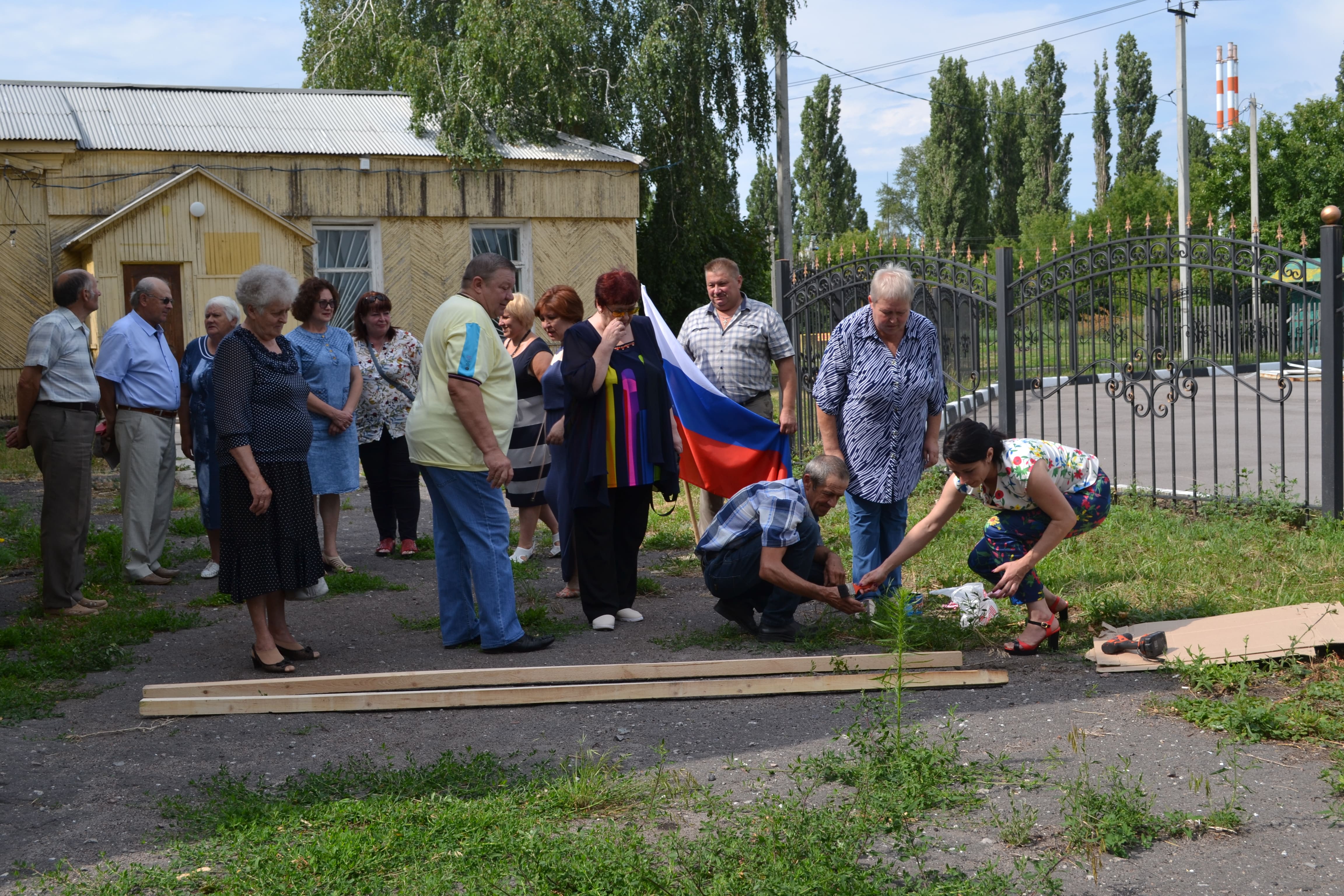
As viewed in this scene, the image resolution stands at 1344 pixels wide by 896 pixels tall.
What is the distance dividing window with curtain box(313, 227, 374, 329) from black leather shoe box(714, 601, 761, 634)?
14658 millimetres

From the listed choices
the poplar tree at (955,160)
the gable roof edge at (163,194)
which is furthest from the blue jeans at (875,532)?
the poplar tree at (955,160)

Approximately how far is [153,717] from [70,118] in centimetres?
1607

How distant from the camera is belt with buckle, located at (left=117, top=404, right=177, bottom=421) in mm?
7301

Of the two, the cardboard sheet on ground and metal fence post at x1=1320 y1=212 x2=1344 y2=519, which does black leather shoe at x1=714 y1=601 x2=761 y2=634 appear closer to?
the cardboard sheet on ground

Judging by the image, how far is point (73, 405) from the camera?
665cm

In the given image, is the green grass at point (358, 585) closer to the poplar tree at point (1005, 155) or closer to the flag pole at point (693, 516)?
the flag pole at point (693, 516)

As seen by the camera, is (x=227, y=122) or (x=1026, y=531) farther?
(x=227, y=122)

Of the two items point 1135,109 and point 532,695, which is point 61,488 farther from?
point 1135,109

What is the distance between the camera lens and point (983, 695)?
4.94 metres

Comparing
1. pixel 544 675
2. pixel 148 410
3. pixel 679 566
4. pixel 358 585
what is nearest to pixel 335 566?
pixel 358 585

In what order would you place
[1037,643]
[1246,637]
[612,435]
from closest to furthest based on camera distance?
[1246,637] → [1037,643] → [612,435]

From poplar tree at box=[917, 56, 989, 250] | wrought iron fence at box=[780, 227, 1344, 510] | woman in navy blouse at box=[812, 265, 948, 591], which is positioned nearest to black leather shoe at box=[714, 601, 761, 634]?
woman in navy blouse at box=[812, 265, 948, 591]

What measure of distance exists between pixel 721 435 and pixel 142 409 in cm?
357

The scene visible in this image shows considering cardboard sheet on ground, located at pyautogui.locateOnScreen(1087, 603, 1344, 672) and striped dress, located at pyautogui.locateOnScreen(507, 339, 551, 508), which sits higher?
striped dress, located at pyautogui.locateOnScreen(507, 339, 551, 508)
